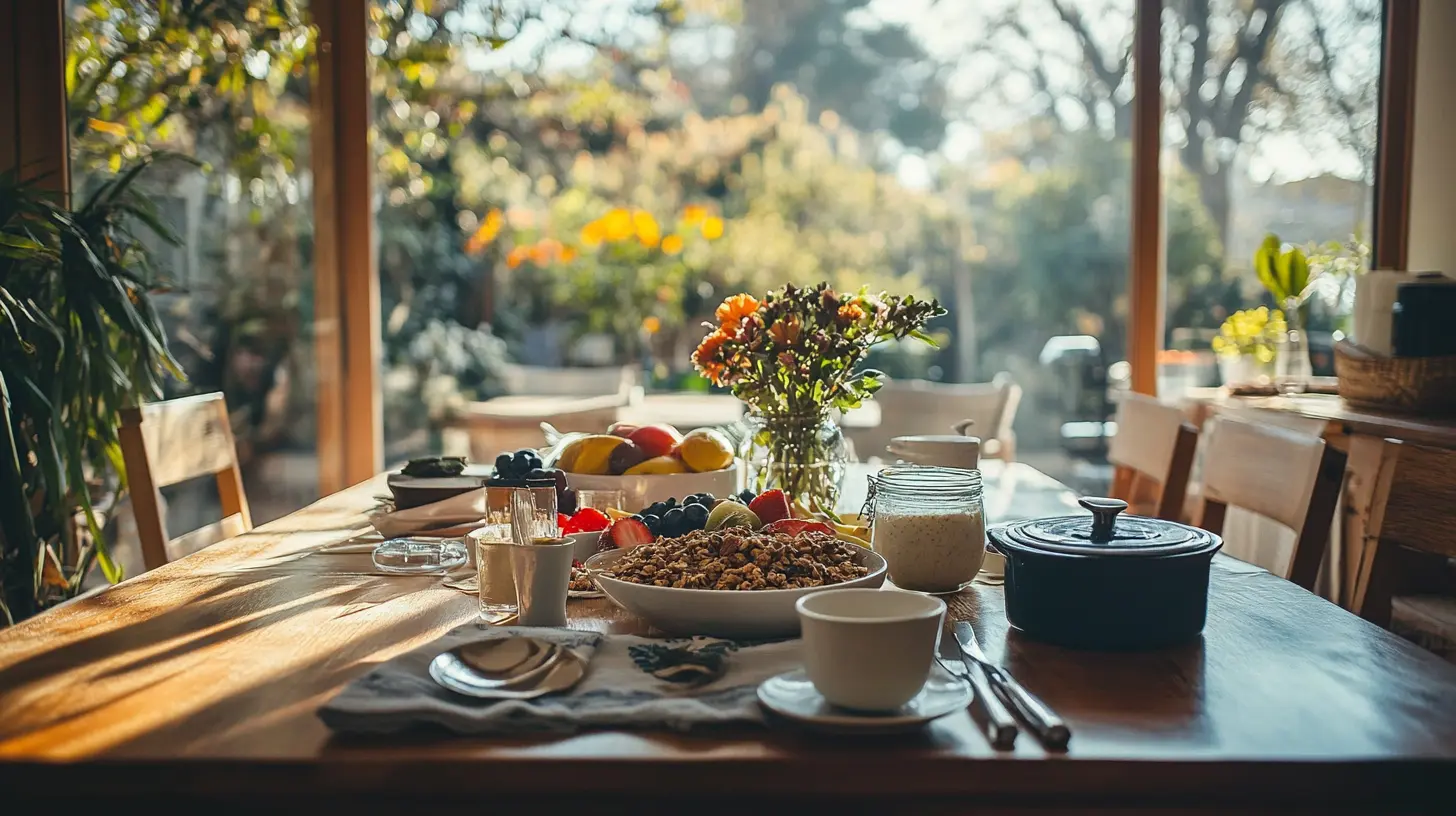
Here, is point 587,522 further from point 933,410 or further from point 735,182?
point 735,182

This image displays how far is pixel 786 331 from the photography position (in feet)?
5.74

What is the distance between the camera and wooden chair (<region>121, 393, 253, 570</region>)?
6.45ft

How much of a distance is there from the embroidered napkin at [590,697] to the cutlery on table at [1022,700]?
6.6 inches

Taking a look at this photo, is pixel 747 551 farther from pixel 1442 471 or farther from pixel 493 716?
pixel 1442 471

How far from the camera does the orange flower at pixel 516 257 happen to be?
4449 millimetres

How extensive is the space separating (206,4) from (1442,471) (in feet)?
10.5

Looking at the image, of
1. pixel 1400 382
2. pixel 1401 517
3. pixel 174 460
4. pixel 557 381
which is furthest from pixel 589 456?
pixel 557 381

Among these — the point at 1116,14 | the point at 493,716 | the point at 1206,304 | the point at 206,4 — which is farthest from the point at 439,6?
the point at 493,716

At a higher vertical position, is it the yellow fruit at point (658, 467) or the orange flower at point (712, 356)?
the orange flower at point (712, 356)

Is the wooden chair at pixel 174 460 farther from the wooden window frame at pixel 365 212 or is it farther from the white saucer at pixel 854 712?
the wooden window frame at pixel 365 212

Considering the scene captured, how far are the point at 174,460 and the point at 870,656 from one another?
5.37ft

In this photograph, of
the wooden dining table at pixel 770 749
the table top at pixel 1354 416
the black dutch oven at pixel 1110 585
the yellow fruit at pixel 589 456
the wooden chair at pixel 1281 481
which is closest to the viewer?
the wooden dining table at pixel 770 749

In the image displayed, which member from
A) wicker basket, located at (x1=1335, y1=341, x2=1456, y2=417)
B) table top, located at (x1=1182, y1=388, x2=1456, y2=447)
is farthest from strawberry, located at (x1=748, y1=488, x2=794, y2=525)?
wicker basket, located at (x1=1335, y1=341, x2=1456, y2=417)

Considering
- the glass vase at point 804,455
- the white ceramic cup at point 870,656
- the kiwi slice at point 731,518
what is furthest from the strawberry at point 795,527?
the white ceramic cup at point 870,656
